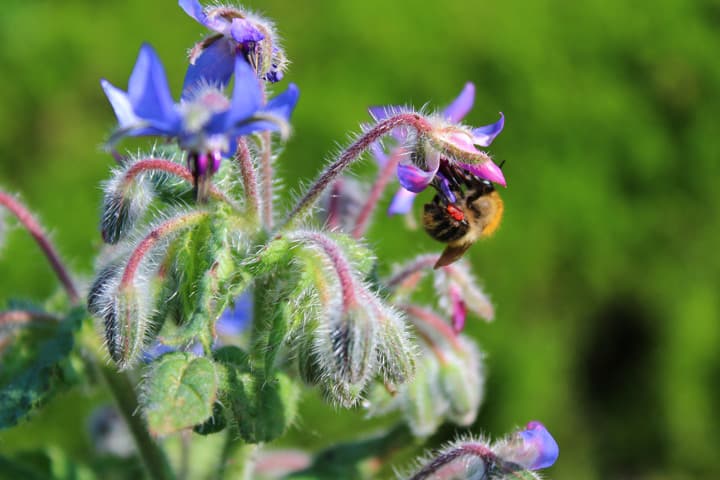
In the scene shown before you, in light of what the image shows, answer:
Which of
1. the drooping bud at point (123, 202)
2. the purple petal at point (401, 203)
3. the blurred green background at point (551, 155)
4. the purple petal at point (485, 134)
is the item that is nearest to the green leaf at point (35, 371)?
the drooping bud at point (123, 202)

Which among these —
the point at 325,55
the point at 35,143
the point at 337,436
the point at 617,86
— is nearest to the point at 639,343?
the point at 617,86

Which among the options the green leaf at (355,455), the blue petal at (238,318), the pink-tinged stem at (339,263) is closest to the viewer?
the pink-tinged stem at (339,263)

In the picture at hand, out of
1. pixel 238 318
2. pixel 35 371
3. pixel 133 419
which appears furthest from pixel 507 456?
pixel 238 318

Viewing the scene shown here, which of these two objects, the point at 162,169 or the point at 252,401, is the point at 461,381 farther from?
the point at 162,169

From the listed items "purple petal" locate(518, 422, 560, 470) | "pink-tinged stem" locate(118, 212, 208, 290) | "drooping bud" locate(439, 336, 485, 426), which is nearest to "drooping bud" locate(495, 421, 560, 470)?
"purple petal" locate(518, 422, 560, 470)

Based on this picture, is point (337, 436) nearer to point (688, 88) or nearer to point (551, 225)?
point (551, 225)

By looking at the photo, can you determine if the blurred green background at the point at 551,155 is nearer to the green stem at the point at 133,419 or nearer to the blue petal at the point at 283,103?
the green stem at the point at 133,419
